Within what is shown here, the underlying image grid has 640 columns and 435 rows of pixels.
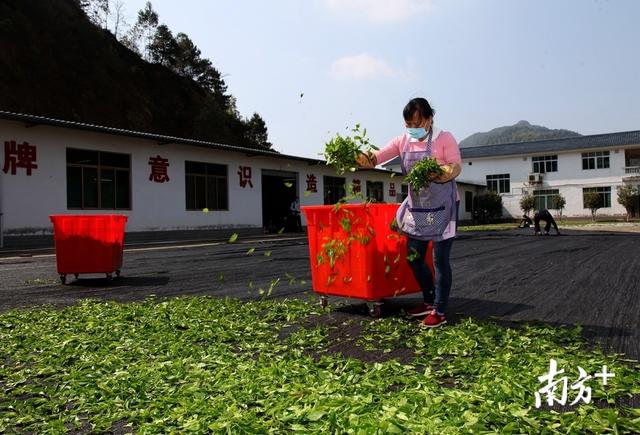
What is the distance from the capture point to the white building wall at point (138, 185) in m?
14.7

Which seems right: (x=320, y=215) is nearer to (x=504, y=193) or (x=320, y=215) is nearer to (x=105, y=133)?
(x=105, y=133)

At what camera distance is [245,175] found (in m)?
22.3

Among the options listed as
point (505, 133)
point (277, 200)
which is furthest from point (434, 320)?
point (505, 133)

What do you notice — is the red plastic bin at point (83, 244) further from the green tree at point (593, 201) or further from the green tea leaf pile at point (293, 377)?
the green tree at point (593, 201)

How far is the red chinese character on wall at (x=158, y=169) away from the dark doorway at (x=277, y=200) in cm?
632

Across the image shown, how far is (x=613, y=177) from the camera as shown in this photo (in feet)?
136

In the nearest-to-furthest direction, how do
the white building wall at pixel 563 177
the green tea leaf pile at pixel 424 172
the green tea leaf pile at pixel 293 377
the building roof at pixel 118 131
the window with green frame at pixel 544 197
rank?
the green tea leaf pile at pixel 293 377, the green tea leaf pile at pixel 424 172, the building roof at pixel 118 131, the white building wall at pixel 563 177, the window with green frame at pixel 544 197

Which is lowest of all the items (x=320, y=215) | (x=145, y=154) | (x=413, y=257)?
(x=413, y=257)

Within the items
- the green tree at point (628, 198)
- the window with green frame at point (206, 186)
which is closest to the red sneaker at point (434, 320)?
the window with green frame at point (206, 186)

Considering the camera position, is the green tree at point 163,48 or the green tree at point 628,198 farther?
the green tree at point 163,48

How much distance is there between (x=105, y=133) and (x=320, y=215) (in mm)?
14108

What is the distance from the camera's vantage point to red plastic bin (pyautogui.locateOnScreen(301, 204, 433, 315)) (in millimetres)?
4387

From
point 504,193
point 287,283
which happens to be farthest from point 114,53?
point 287,283

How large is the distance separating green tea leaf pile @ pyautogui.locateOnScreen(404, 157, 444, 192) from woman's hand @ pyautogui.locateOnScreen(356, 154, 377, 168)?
20.6 inches
